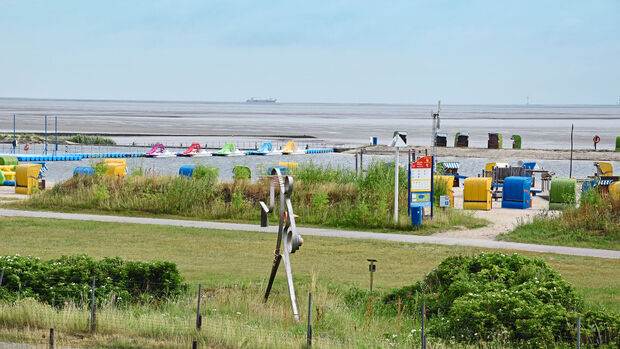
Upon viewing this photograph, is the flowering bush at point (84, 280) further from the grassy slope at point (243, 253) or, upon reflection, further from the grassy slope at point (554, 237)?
the grassy slope at point (554, 237)

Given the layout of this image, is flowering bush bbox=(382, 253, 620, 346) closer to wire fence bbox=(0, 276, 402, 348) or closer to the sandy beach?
wire fence bbox=(0, 276, 402, 348)

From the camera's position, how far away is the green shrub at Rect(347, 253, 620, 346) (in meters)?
9.91

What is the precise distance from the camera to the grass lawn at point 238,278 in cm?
1029

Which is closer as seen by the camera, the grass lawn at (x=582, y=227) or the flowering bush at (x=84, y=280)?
the flowering bush at (x=84, y=280)

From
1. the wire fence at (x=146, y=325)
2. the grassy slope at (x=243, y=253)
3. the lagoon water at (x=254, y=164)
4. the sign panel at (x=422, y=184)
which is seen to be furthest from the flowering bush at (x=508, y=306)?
the lagoon water at (x=254, y=164)

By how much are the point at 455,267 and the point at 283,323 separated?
9.79 feet

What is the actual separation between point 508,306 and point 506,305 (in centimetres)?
3

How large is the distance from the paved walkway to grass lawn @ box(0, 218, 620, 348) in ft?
2.75

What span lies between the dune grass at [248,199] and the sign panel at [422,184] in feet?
1.65

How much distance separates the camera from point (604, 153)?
72.7 meters

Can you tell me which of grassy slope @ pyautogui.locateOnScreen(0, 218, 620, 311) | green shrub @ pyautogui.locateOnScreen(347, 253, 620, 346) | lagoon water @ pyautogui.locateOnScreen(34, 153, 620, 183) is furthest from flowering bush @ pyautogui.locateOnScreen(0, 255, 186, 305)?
lagoon water @ pyautogui.locateOnScreen(34, 153, 620, 183)

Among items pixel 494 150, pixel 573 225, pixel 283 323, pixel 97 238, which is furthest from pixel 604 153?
pixel 283 323

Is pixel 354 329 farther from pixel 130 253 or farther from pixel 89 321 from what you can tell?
pixel 130 253

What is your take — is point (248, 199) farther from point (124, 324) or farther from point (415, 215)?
point (124, 324)
